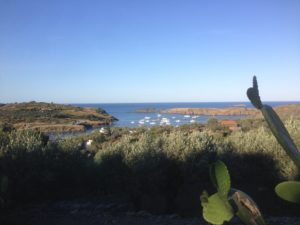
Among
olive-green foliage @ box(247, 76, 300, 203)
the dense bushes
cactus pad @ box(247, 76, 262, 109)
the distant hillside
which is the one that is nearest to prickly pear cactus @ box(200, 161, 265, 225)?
olive-green foliage @ box(247, 76, 300, 203)

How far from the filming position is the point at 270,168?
9.66 metres

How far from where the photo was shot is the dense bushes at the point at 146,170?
29.4 ft

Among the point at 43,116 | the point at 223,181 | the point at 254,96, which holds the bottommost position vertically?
the point at 43,116

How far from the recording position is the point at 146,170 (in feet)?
30.4

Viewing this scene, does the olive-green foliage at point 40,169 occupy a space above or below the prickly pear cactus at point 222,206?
below

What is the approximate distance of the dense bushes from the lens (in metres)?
8.97

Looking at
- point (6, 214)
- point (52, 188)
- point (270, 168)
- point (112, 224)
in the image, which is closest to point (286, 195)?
point (112, 224)

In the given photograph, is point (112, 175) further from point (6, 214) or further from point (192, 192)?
point (6, 214)

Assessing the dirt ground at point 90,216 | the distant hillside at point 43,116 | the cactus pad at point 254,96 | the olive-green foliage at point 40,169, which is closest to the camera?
the cactus pad at point 254,96

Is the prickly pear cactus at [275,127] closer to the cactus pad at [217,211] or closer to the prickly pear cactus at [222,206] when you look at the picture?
the prickly pear cactus at [222,206]

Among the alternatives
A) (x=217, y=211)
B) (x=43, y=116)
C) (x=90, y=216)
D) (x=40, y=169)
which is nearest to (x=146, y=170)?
(x=90, y=216)

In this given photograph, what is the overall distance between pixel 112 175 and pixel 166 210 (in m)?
1.99

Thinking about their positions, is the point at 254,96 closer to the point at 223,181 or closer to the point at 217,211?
the point at 223,181

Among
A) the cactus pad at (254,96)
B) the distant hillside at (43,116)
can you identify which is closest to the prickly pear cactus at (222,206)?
the cactus pad at (254,96)
